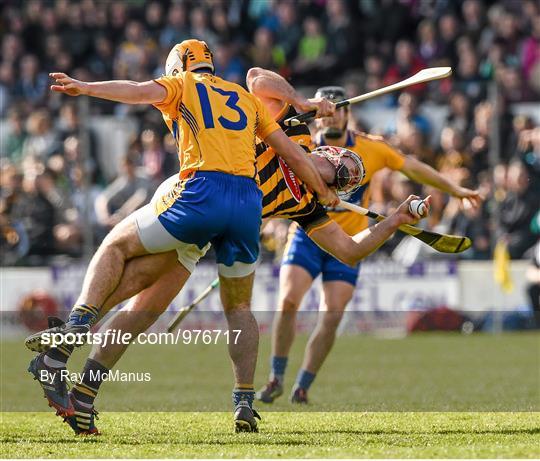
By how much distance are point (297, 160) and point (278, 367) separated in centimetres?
265

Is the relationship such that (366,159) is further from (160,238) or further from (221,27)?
(221,27)

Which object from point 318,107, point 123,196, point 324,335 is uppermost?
point 318,107

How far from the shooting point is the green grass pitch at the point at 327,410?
738cm

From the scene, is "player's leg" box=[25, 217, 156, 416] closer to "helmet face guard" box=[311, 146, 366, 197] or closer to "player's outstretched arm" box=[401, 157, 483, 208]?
"helmet face guard" box=[311, 146, 366, 197]

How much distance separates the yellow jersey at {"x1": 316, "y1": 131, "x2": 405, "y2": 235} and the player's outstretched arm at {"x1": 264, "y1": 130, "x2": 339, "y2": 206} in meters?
2.15

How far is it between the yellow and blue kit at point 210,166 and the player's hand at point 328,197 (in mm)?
626

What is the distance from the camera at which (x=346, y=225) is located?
35.8 feet

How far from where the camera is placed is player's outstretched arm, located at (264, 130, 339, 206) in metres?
8.34

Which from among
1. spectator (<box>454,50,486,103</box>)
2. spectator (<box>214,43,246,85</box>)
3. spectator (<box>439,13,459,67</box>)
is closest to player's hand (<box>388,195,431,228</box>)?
spectator (<box>454,50,486,103</box>)

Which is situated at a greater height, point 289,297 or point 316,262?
point 316,262

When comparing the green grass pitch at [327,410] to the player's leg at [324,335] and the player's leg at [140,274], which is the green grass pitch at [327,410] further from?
the player's leg at [140,274]

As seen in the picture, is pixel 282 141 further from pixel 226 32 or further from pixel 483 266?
pixel 226 32

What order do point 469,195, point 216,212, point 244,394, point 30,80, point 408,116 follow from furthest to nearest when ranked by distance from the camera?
1. point 30,80
2. point 408,116
3. point 469,195
4. point 244,394
5. point 216,212

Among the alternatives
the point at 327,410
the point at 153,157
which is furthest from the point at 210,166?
the point at 153,157
